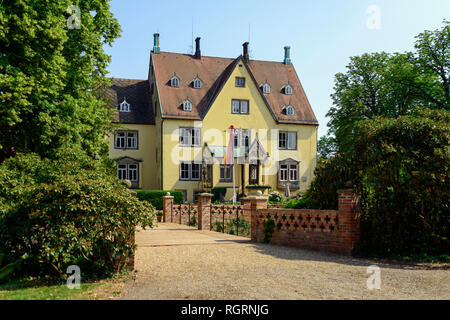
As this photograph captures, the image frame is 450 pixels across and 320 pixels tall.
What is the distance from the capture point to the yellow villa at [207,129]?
36.3 metres

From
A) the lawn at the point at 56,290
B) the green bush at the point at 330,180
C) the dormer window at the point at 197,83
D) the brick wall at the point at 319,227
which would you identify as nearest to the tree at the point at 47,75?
the lawn at the point at 56,290

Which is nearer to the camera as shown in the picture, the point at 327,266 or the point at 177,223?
the point at 327,266

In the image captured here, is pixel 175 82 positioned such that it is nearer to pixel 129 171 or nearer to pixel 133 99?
pixel 133 99

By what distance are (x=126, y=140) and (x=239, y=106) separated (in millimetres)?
10493

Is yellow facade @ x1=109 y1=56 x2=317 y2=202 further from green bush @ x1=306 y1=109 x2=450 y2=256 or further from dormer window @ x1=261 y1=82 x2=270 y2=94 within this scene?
green bush @ x1=306 y1=109 x2=450 y2=256

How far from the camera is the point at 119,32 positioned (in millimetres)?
21594

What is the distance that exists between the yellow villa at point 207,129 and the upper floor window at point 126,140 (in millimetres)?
88

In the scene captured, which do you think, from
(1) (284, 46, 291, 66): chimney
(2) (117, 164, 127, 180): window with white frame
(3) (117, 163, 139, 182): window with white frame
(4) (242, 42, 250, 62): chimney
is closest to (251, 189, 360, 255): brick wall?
(2) (117, 164, 127, 180): window with white frame

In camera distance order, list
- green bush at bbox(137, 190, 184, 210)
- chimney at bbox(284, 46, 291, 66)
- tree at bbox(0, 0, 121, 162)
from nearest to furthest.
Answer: tree at bbox(0, 0, 121, 162) → green bush at bbox(137, 190, 184, 210) → chimney at bbox(284, 46, 291, 66)

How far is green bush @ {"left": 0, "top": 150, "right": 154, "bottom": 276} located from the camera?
7500 millimetres

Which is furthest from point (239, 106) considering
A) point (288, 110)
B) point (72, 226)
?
point (72, 226)
